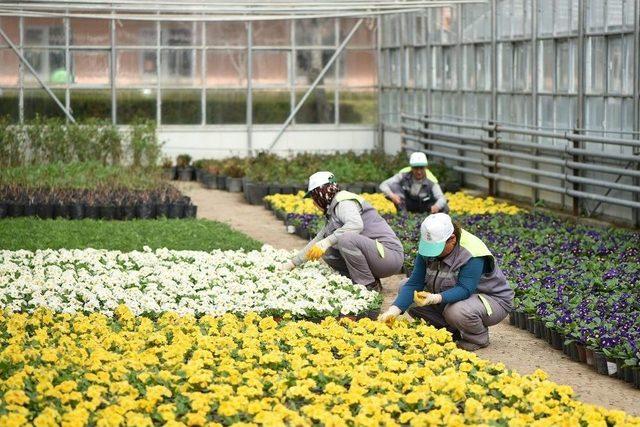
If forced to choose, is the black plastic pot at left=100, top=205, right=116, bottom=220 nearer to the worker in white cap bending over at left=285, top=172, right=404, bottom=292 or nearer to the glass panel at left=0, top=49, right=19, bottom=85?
the worker in white cap bending over at left=285, top=172, right=404, bottom=292

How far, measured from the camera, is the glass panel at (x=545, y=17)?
683 inches

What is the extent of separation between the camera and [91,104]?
2394cm

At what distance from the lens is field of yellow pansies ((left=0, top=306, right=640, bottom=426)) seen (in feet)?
21.6

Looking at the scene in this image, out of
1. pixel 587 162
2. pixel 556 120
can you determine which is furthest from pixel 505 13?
pixel 587 162

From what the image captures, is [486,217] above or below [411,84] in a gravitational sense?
below

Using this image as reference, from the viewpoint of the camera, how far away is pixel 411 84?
23578 mm

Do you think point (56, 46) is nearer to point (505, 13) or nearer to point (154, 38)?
point (154, 38)

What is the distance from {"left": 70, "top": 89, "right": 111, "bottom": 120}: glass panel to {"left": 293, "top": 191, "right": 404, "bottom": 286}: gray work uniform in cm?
1340

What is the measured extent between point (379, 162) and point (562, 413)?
1483 cm

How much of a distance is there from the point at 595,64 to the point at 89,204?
263 inches

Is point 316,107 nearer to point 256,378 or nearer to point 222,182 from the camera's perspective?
point 222,182

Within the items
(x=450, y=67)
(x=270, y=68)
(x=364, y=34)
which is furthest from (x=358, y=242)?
(x=364, y=34)

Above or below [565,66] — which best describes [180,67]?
above

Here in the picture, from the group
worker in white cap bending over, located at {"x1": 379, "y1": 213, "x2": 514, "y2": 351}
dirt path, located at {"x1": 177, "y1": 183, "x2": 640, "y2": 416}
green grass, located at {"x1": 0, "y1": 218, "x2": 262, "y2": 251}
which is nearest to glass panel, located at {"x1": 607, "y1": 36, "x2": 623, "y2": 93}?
dirt path, located at {"x1": 177, "y1": 183, "x2": 640, "y2": 416}
